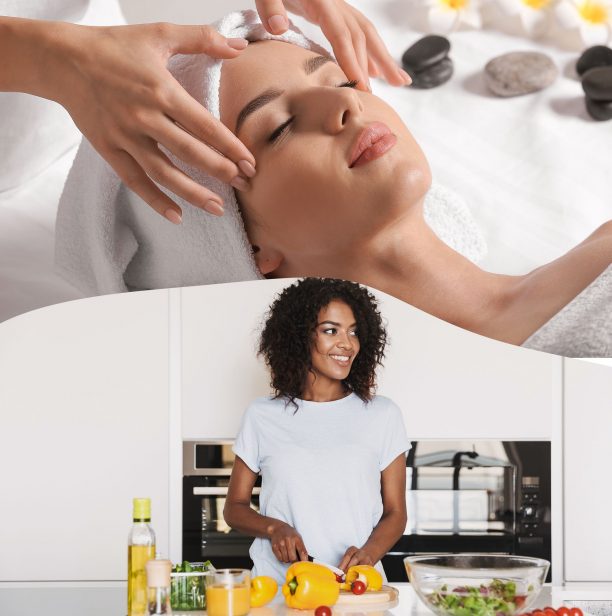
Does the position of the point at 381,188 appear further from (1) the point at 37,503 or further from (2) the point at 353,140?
(1) the point at 37,503

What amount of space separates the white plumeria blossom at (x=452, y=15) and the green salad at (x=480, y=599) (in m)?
0.80

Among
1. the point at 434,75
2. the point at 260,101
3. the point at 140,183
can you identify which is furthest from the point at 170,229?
the point at 434,75

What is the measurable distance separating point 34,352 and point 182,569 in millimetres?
699

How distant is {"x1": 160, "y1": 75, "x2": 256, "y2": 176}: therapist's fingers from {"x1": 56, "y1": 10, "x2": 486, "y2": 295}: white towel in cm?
2

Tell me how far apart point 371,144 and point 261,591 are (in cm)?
61

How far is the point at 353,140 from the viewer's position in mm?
1312

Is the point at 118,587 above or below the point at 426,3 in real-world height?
below

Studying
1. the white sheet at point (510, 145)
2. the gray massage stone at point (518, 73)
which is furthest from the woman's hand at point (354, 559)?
the gray massage stone at point (518, 73)

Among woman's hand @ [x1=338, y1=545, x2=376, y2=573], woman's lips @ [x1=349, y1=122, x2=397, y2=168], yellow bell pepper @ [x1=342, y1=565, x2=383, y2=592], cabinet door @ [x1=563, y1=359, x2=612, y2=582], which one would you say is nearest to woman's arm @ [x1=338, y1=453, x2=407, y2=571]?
woman's hand @ [x1=338, y1=545, x2=376, y2=573]

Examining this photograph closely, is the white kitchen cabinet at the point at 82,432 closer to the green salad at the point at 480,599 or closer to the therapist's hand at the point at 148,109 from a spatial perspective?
the therapist's hand at the point at 148,109

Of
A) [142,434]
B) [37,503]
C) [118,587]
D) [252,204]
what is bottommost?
[118,587]

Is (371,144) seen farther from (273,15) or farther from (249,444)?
(249,444)

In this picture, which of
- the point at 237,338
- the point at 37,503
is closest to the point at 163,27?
the point at 237,338

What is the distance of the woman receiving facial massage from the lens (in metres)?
1.30
